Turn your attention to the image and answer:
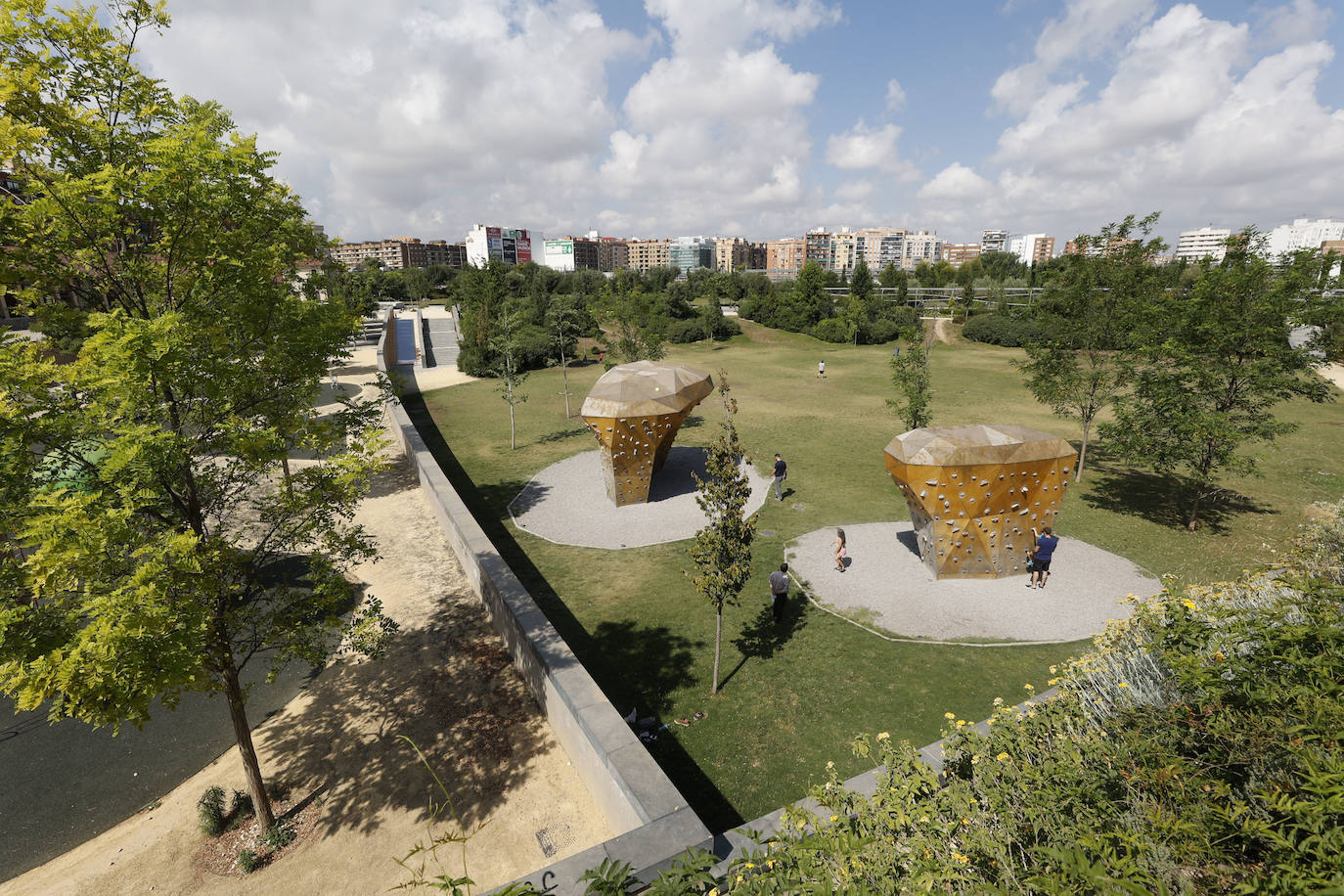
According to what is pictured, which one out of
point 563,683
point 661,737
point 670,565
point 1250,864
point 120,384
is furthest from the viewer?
point 670,565

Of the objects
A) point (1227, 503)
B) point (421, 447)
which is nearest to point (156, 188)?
point (421, 447)

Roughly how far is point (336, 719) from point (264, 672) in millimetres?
2335

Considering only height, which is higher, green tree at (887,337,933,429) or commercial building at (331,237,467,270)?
commercial building at (331,237,467,270)

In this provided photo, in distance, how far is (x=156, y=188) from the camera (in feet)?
18.2

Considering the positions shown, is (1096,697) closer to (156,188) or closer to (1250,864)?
(1250,864)

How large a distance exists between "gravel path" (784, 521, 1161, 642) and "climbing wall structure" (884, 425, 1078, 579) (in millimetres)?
581

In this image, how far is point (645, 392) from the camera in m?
16.3

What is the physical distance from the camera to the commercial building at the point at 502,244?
142125 millimetres

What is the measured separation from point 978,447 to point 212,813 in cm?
1392

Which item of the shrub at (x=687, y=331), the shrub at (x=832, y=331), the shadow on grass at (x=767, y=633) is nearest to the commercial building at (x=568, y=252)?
the shrub at (x=687, y=331)

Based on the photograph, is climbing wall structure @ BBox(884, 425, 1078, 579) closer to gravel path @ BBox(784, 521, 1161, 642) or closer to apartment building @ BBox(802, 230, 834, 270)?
gravel path @ BBox(784, 521, 1161, 642)

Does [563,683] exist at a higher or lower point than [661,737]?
higher

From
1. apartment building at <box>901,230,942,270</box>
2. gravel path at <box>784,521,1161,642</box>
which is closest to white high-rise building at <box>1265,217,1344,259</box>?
apartment building at <box>901,230,942,270</box>

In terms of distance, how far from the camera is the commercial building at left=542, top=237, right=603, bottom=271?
151 m
